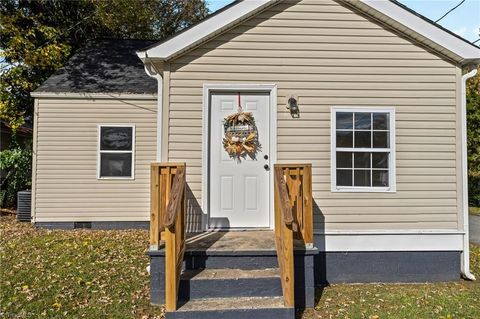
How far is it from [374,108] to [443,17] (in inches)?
306

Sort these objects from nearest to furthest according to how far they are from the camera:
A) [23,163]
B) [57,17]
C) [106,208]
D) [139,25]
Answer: [106,208]
[23,163]
[57,17]
[139,25]

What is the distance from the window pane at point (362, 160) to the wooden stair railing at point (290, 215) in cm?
126

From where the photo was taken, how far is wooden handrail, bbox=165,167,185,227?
3428mm

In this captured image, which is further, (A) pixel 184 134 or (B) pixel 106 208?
(B) pixel 106 208

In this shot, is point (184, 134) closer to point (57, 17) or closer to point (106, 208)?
point (106, 208)

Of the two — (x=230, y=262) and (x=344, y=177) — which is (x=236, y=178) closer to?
(x=230, y=262)

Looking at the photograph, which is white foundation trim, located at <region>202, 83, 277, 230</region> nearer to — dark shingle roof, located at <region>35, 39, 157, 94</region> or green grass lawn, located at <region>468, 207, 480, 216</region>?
dark shingle roof, located at <region>35, 39, 157, 94</region>

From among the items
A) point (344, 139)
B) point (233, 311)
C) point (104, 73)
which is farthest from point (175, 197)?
point (104, 73)

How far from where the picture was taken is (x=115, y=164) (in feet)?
26.5

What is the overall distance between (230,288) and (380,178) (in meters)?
2.76

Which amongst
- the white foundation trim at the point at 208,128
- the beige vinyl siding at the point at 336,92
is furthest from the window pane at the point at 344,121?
the white foundation trim at the point at 208,128

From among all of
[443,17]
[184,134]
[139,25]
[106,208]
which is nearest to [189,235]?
[184,134]

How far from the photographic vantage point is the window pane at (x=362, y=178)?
507cm

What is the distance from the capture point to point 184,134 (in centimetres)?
499
